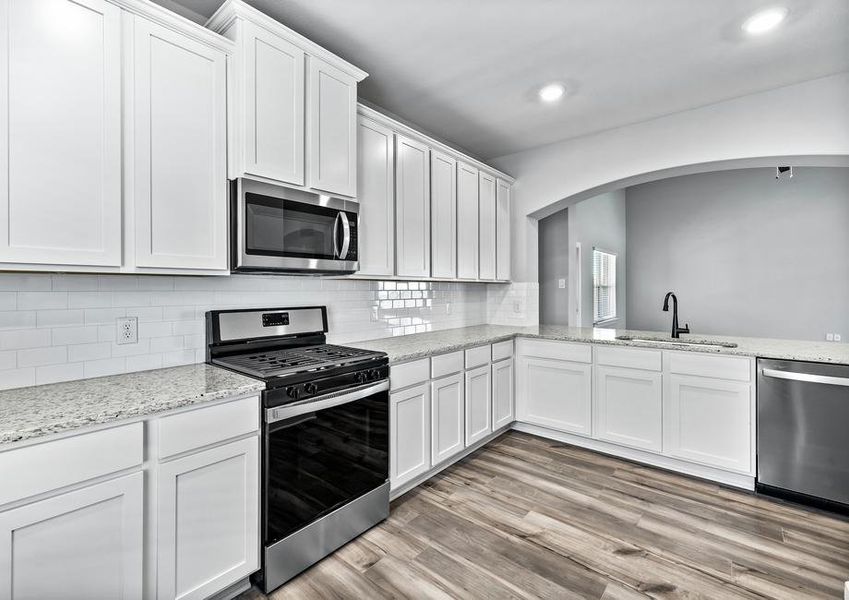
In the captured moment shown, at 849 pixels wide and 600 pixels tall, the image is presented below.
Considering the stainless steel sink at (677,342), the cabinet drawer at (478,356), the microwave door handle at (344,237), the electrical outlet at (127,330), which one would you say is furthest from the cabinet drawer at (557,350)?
the electrical outlet at (127,330)

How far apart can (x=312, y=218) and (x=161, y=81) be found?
2.74ft

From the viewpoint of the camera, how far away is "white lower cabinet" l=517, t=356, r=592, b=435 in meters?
3.32

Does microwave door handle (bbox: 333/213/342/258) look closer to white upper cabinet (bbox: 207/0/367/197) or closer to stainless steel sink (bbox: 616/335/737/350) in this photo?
white upper cabinet (bbox: 207/0/367/197)

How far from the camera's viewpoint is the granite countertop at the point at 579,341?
2.50 metres

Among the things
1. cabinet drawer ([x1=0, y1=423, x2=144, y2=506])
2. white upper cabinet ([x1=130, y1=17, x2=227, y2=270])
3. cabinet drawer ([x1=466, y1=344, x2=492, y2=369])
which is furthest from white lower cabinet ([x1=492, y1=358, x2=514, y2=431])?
cabinet drawer ([x1=0, y1=423, x2=144, y2=506])

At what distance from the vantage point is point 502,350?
349cm

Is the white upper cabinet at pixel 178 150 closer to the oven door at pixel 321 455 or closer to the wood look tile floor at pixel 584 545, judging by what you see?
the oven door at pixel 321 455

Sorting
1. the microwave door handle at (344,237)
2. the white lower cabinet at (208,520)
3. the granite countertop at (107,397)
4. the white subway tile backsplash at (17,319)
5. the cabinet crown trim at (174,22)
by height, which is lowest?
the white lower cabinet at (208,520)

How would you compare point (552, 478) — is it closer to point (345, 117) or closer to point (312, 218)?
point (312, 218)

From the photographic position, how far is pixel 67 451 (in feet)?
4.09

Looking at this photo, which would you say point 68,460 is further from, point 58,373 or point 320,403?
point 320,403

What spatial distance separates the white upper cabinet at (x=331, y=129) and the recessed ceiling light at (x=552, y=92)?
1352mm

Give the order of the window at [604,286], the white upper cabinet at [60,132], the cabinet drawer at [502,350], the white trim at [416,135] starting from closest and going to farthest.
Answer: the white upper cabinet at [60,132], the white trim at [416,135], the cabinet drawer at [502,350], the window at [604,286]

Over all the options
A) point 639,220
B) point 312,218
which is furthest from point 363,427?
point 639,220
